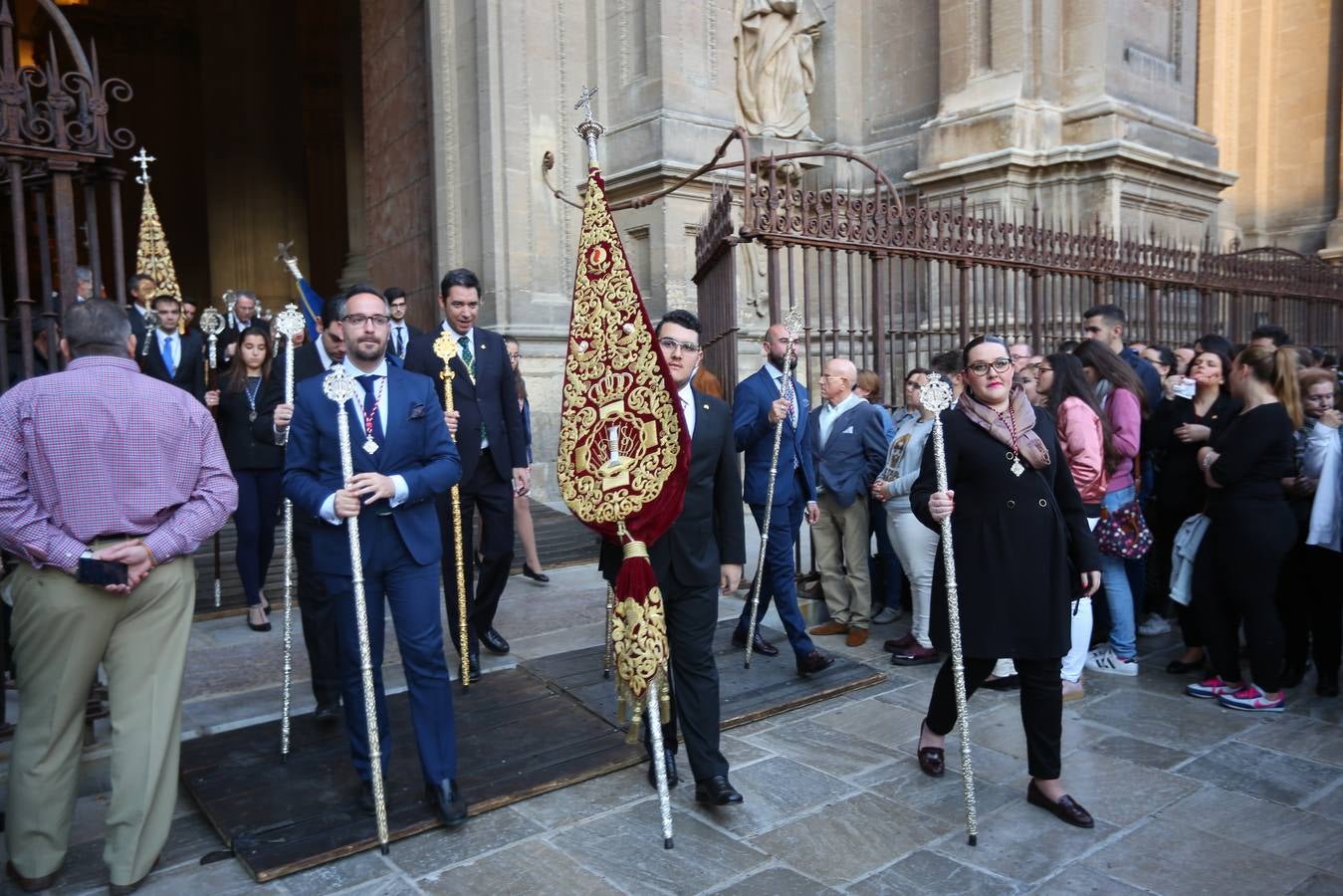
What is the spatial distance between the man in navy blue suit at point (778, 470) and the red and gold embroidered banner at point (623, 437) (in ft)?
6.08

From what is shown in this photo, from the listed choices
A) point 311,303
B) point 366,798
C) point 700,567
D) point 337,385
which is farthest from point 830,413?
point 311,303

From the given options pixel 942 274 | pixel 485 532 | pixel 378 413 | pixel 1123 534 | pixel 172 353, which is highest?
pixel 942 274

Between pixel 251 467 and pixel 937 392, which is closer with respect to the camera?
pixel 937 392

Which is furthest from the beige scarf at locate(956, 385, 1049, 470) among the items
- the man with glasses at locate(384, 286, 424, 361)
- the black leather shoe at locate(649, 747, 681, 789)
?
the man with glasses at locate(384, 286, 424, 361)

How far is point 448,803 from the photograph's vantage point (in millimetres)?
3830

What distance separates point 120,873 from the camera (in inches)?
133

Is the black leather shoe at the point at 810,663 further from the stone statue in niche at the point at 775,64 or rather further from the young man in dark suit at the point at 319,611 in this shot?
the stone statue in niche at the point at 775,64

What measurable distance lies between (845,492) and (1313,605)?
8.73 feet

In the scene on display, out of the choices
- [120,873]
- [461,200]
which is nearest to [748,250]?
[461,200]

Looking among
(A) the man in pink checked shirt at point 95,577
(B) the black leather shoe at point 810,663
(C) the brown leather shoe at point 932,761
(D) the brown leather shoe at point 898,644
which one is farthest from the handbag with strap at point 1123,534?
(A) the man in pink checked shirt at point 95,577

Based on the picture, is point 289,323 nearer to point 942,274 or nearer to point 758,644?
point 758,644

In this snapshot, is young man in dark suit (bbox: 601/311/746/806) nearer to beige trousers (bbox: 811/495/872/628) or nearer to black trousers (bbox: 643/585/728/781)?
black trousers (bbox: 643/585/728/781)

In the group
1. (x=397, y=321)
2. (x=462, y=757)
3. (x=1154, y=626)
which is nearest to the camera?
(x=462, y=757)

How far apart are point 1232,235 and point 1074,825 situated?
18.1 metres
